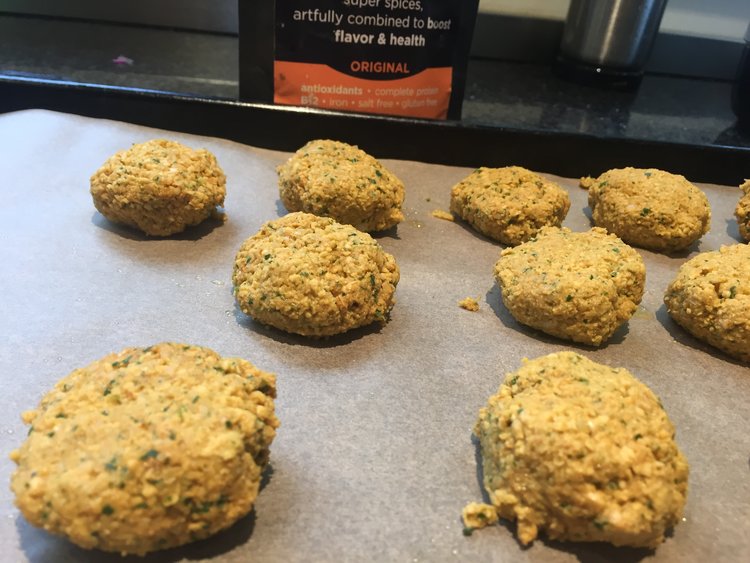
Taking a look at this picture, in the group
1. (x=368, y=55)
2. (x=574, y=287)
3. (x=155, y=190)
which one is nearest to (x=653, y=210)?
(x=574, y=287)

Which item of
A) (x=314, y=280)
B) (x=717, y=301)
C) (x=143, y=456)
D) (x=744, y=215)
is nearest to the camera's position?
(x=143, y=456)

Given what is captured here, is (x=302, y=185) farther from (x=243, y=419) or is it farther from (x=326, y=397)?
(x=243, y=419)

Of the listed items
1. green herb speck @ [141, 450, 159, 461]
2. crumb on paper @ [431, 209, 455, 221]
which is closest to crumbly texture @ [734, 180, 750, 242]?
crumb on paper @ [431, 209, 455, 221]

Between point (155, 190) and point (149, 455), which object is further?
point (155, 190)

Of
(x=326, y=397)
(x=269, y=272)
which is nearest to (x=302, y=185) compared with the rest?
(x=269, y=272)

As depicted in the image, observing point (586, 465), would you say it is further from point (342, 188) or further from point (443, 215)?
point (443, 215)

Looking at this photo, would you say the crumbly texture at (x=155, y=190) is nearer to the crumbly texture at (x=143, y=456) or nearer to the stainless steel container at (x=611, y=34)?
the crumbly texture at (x=143, y=456)

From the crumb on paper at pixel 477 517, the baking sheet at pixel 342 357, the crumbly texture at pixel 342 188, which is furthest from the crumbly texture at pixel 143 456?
the crumbly texture at pixel 342 188
